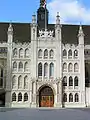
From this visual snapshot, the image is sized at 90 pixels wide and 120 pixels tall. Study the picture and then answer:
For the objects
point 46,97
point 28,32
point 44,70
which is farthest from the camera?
point 28,32

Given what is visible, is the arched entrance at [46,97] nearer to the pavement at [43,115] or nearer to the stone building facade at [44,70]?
the stone building facade at [44,70]

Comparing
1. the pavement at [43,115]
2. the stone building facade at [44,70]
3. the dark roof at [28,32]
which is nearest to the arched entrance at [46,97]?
the stone building facade at [44,70]

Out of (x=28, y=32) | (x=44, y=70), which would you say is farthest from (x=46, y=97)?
(x=28, y=32)

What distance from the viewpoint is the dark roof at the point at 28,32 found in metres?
67.1

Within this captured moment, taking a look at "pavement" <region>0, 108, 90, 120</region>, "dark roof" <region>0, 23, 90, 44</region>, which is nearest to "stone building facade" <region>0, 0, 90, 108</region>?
"dark roof" <region>0, 23, 90, 44</region>

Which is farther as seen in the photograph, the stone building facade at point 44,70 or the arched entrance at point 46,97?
the arched entrance at point 46,97

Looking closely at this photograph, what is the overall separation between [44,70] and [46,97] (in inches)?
220

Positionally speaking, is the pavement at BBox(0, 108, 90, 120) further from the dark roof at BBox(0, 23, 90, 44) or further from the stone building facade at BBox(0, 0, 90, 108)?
the dark roof at BBox(0, 23, 90, 44)

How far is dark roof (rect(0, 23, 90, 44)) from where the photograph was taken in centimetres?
6712

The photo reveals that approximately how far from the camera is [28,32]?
6919 cm

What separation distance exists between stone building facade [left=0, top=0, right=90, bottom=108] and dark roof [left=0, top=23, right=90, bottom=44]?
1180 mm

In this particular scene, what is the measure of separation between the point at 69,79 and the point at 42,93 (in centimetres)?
633

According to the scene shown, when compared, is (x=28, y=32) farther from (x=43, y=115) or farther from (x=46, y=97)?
(x=43, y=115)

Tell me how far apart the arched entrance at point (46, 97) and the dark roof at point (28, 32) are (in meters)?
11.1
